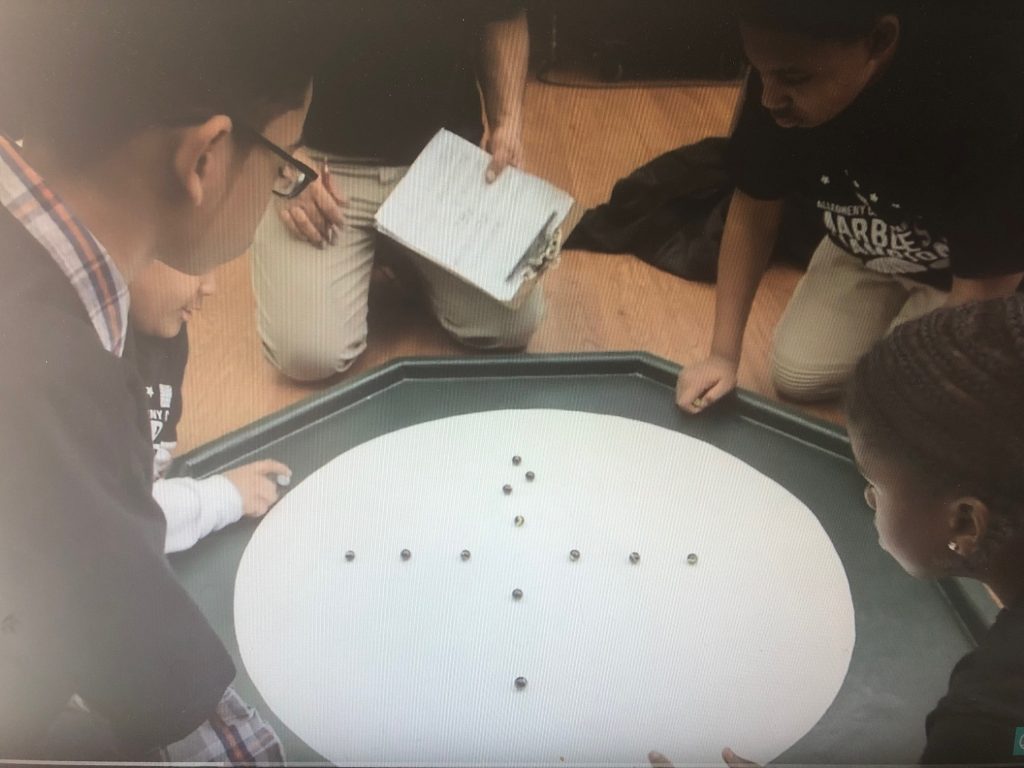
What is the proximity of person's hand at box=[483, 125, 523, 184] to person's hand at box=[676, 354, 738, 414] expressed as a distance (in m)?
0.25

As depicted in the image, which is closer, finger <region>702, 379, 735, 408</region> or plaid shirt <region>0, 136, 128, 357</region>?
plaid shirt <region>0, 136, 128, 357</region>

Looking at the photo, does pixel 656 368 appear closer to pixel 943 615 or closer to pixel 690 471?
pixel 690 471

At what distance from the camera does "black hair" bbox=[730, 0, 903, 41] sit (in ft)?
A: 1.85

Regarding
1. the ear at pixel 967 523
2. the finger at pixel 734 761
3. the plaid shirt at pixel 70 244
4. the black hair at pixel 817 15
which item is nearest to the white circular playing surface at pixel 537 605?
the finger at pixel 734 761

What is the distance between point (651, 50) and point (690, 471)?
0.37m

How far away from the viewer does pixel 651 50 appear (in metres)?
0.60

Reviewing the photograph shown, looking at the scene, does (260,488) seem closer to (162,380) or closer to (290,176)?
(162,380)

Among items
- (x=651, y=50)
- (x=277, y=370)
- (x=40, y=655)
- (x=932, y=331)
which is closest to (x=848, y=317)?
(x=932, y=331)

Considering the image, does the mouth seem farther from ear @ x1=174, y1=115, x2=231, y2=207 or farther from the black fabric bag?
ear @ x1=174, y1=115, x2=231, y2=207

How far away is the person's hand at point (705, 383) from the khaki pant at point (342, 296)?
152mm

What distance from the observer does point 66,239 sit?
56 centimetres

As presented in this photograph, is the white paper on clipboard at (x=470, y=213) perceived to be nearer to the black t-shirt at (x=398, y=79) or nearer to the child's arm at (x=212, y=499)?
the black t-shirt at (x=398, y=79)

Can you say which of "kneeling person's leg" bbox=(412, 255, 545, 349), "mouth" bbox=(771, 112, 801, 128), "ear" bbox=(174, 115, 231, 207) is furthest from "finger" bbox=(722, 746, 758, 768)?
"ear" bbox=(174, 115, 231, 207)

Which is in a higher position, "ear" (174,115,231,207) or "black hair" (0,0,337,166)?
"black hair" (0,0,337,166)
